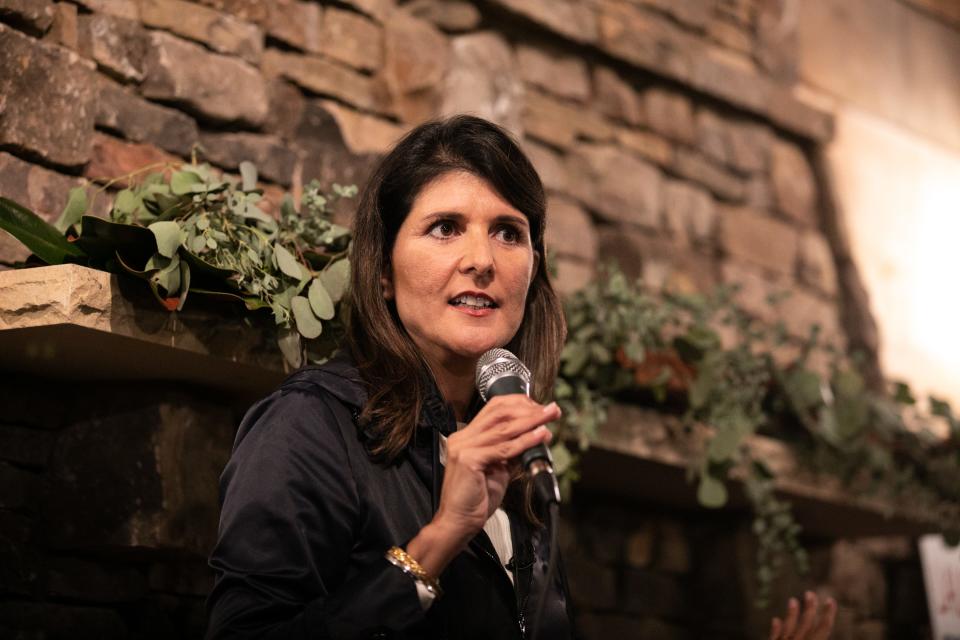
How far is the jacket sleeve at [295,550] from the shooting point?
1372 mm

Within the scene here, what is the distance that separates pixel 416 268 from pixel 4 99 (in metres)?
0.91

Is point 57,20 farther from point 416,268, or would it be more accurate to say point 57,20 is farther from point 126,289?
point 416,268

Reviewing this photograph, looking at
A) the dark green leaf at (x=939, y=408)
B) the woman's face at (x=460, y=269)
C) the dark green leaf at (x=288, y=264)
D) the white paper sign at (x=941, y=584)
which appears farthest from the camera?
the white paper sign at (x=941, y=584)

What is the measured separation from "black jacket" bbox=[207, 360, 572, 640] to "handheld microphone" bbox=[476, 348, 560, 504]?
0.18 m

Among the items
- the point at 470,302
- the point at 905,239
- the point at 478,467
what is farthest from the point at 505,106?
the point at 478,467

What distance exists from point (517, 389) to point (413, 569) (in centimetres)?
25

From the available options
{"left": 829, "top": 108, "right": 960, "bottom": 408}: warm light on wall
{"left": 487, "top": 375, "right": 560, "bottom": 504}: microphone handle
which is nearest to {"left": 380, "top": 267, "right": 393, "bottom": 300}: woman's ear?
{"left": 487, "top": 375, "right": 560, "bottom": 504}: microphone handle

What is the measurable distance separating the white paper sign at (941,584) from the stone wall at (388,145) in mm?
207

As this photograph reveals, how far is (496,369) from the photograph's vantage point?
1.49m

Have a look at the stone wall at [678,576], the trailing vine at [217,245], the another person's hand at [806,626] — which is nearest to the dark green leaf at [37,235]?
the trailing vine at [217,245]

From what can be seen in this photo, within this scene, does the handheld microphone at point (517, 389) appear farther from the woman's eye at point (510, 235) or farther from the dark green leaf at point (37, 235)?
the dark green leaf at point (37, 235)

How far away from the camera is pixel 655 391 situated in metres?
2.64

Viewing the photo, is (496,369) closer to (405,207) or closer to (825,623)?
(405,207)

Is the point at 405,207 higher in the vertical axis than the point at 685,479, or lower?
higher
